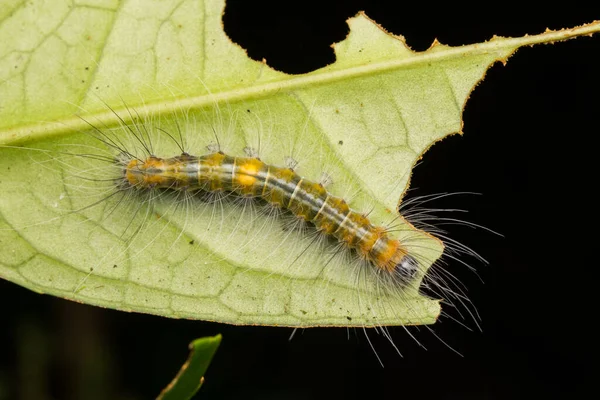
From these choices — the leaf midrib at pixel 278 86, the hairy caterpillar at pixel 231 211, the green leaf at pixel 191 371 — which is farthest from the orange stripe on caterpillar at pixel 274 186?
the green leaf at pixel 191 371

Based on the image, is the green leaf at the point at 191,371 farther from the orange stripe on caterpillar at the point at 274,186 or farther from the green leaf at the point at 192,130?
the orange stripe on caterpillar at the point at 274,186

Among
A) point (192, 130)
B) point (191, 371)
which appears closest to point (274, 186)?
point (192, 130)

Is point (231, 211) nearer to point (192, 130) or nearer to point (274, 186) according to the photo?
point (274, 186)

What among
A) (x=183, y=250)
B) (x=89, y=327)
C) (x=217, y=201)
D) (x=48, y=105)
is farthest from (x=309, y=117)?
(x=89, y=327)

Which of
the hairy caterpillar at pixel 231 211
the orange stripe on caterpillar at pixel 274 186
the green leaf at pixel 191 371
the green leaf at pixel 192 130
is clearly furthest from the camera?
the orange stripe on caterpillar at pixel 274 186

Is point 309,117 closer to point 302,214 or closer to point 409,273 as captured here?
point 302,214

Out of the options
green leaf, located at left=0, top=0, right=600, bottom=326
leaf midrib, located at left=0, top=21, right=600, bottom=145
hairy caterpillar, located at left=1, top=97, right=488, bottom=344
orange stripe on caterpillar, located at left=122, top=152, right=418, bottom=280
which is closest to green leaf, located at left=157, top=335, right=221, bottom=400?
green leaf, located at left=0, top=0, right=600, bottom=326
